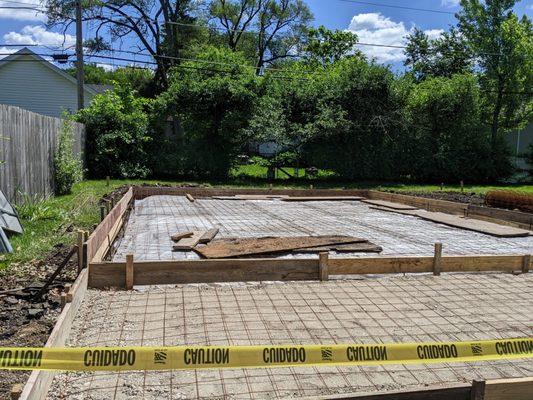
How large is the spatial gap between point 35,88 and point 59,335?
26154 mm

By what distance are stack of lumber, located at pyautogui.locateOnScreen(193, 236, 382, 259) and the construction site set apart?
20 millimetres

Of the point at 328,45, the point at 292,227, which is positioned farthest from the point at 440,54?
the point at 292,227

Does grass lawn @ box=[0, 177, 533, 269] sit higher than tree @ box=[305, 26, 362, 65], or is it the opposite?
tree @ box=[305, 26, 362, 65]

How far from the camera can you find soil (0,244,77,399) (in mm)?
3561

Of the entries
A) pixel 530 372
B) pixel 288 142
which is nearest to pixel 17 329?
pixel 530 372

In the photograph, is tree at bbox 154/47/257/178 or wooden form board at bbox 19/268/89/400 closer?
wooden form board at bbox 19/268/89/400

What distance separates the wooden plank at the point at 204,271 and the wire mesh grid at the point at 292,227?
1.06 meters

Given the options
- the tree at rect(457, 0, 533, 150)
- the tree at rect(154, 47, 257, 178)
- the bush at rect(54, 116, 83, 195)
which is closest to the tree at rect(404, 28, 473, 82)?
the tree at rect(457, 0, 533, 150)

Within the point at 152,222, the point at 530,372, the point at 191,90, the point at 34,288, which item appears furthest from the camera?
the point at 191,90

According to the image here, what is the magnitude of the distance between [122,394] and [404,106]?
20431 millimetres

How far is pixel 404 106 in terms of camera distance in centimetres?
2139

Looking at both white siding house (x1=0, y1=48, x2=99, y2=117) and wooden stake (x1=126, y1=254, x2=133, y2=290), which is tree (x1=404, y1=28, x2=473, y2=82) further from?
wooden stake (x1=126, y1=254, x2=133, y2=290)

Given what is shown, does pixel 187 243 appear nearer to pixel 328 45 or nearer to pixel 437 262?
pixel 437 262

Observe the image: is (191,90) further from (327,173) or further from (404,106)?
(404,106)
